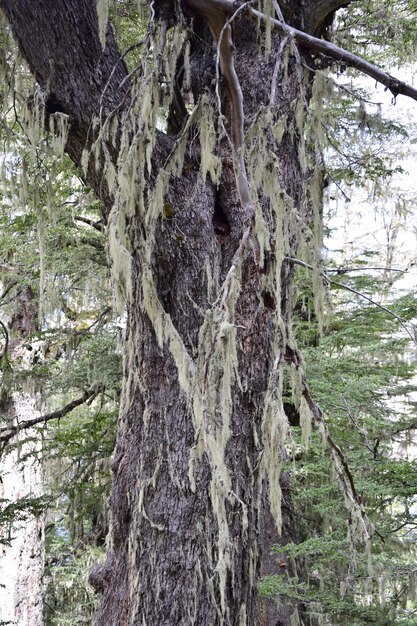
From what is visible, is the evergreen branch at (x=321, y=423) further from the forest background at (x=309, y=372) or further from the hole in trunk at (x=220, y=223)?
the forest background at (x=309, y=372)

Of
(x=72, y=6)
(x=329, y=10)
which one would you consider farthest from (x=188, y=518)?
(x=329, y=10)

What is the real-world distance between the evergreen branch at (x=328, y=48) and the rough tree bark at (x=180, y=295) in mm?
23

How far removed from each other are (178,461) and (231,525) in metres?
Answer: 0.33

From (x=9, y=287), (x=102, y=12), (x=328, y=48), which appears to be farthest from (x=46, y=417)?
(x=328, y=48)

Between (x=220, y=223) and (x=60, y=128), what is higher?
(x=60, y=128)

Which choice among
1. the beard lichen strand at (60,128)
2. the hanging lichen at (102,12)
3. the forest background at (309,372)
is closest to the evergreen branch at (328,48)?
the hanging lichen at (102,12)

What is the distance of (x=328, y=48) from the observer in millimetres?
2338

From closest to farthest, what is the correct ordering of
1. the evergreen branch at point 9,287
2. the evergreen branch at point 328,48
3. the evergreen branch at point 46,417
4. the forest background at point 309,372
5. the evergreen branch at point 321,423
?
1. the evergreen branch at point 328,48
2. the evergreen branch at point 321,423
3. the forest background at point 309,372
4. the evergreen branch at point 46,417
5. the evergreen branch at point 9,287

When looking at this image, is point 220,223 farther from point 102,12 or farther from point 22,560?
point 22,560

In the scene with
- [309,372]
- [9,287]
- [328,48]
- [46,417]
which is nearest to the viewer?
[328,48]

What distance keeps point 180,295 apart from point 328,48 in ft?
3.72

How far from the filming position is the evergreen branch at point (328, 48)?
224 cm

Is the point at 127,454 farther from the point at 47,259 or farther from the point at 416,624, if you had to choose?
the point at 47,259

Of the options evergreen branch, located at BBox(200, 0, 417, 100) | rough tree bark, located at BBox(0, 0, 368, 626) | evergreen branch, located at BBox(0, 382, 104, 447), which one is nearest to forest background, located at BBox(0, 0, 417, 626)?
evergreen branch, located at BBox(0, 382, 104, 447)
